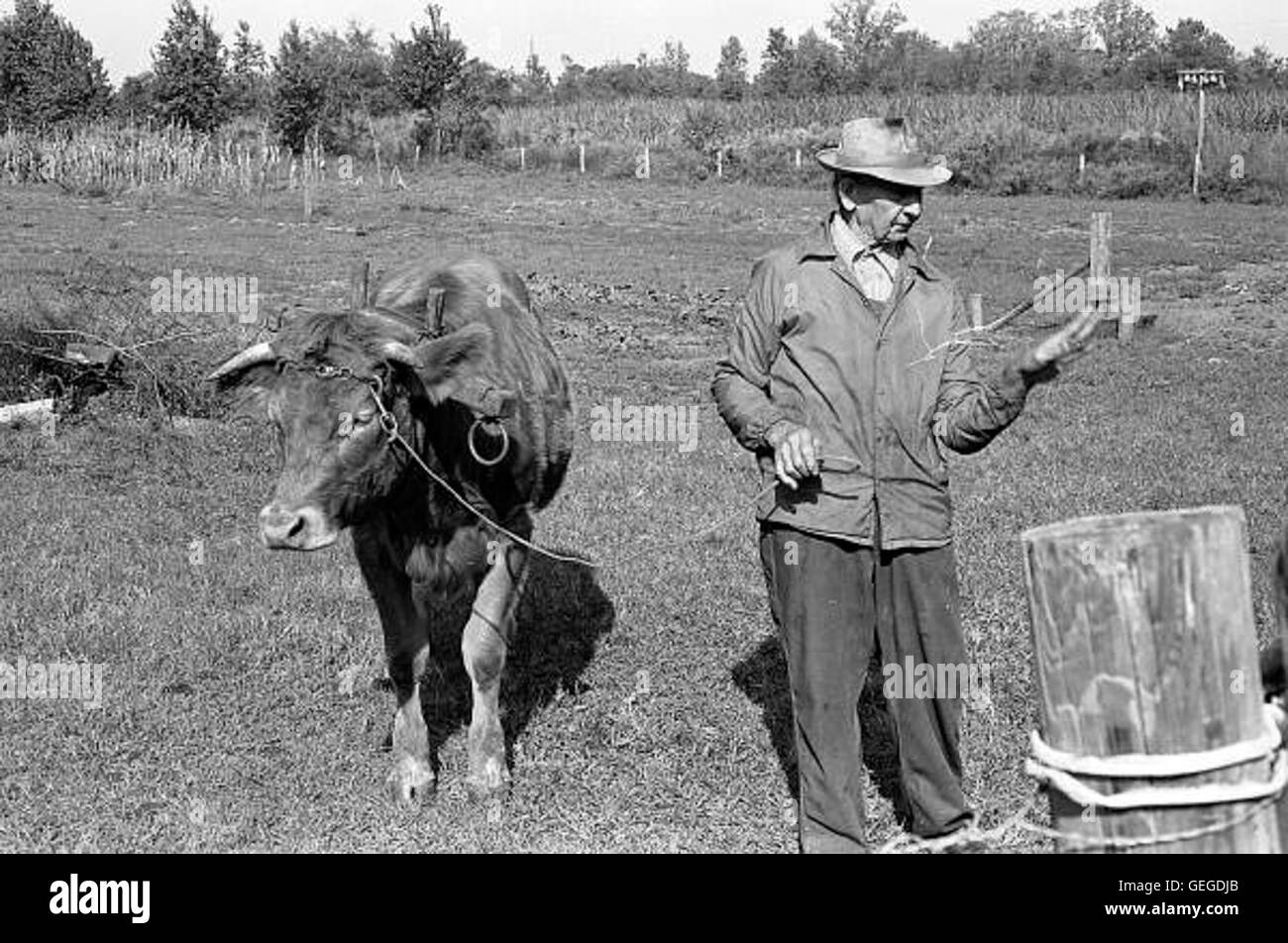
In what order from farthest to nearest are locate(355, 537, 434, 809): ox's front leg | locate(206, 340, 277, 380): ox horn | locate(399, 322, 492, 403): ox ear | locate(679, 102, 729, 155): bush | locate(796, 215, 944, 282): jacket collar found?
locate(679, 102, 729, 155): bush < locate(355, 537, 434, 809): ox's front leg < locate(399, 322, 492, 403): ox ear < locate(206, 340, 277, 380): ox horn < locate(796, 215, 944, 282): jacket collar

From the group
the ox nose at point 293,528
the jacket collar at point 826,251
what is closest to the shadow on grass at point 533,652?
the ox nose at point 293,528

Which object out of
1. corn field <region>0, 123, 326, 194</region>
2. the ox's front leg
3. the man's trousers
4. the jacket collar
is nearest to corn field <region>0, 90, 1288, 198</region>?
corn field <region>0, 123, 326, 194</region>

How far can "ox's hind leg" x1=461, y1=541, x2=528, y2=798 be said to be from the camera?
5977 millimetres

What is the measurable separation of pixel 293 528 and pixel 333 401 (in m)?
0.49

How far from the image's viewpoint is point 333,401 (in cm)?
523

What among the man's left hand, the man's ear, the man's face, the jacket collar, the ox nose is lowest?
the ox nose

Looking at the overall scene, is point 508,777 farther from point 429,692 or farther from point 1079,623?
point 1079,623

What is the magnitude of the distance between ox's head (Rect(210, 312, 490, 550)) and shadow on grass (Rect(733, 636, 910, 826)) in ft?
6.70

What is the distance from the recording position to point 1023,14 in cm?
9844

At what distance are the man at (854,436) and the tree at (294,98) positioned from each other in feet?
148

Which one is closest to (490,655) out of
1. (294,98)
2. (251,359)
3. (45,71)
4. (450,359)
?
(450,359)

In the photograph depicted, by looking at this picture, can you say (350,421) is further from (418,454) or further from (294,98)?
(294,98)

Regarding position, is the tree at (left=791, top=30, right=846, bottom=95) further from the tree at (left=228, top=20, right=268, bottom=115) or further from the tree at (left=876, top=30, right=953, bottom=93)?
the tree at (left=228, top=20, right=268, bottom=115)
